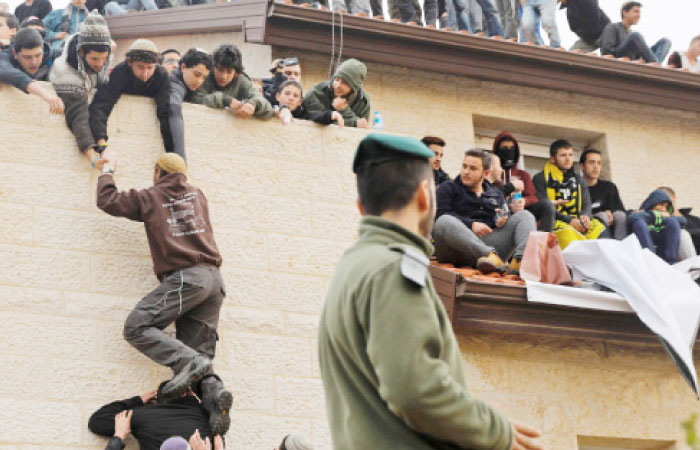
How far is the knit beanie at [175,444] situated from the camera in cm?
736

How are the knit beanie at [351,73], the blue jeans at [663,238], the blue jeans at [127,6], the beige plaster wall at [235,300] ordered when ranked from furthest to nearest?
the blue jeans at [127,6]
the blue jeans at [663,238]
the knit beanie at [351,73]
the beige plaster wall at [235,300]

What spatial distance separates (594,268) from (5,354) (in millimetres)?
4303

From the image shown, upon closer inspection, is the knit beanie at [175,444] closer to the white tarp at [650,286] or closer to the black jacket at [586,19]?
the white tarp at [650,286]

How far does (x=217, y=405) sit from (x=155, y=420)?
394 mm

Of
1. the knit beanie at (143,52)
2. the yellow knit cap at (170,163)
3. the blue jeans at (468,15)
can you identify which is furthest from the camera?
the blue jeans at (468,15)

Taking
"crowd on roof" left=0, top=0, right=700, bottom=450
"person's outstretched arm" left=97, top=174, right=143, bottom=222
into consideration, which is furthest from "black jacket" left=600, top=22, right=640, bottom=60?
"person's outstretched arm" left=97, top=174, right=143, bottom=222

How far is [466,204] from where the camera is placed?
988 cm

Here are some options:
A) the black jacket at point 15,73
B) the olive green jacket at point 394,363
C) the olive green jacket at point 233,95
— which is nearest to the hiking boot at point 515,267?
the olive green jacket at point 233,95

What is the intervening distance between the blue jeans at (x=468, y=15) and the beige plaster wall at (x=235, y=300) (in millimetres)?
3827

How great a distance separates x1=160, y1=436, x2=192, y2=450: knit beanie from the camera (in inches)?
290

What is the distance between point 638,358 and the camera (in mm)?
9820

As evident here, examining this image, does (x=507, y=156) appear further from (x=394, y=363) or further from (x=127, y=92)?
(x=394, y=363)

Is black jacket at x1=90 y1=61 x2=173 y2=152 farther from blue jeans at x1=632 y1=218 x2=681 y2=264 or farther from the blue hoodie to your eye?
the blue hoodie

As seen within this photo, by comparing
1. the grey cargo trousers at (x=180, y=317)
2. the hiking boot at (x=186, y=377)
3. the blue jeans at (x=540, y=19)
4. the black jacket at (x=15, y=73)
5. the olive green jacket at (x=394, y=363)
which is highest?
the blue jeans at (x=540, y=19)
